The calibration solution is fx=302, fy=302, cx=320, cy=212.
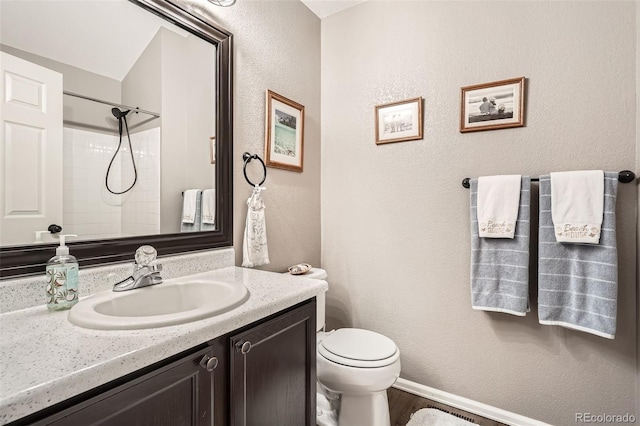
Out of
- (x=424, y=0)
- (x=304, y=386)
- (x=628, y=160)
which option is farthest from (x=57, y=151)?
(x=628, y=160)

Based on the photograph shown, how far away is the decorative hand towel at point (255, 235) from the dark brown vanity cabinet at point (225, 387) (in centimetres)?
52

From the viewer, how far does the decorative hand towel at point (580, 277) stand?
1269 millimetres

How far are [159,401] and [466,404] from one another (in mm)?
1675

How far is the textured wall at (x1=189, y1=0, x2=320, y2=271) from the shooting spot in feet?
5.16

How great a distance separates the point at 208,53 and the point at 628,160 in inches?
77.1

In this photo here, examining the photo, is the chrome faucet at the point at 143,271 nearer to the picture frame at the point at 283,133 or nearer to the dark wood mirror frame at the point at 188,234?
the dark wood mirror frame at the point at 188,234

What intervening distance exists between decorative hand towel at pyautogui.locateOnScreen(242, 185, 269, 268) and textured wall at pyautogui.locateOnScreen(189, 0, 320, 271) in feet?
0.17

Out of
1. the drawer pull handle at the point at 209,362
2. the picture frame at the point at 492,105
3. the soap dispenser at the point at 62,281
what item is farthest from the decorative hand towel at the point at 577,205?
the soap dispenser at the point at 62,281

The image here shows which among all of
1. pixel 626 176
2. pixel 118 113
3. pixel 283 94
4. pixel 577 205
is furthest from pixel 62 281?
pixel 626 176

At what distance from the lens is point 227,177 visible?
1.49 m

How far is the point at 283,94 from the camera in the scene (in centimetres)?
185

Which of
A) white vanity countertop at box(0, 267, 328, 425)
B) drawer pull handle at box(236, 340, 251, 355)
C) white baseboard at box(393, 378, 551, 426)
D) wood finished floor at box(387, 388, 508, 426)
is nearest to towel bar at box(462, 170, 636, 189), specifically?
white baseboard at box(393, 378, 551, 426)

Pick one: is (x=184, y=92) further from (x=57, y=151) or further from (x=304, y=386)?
(x=304, y=386)

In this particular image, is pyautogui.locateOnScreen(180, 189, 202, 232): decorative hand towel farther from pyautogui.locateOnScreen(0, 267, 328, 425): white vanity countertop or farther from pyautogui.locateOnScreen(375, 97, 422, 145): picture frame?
pyautogui.locateOnScreen(375, 97, 422, 145): picture frame
